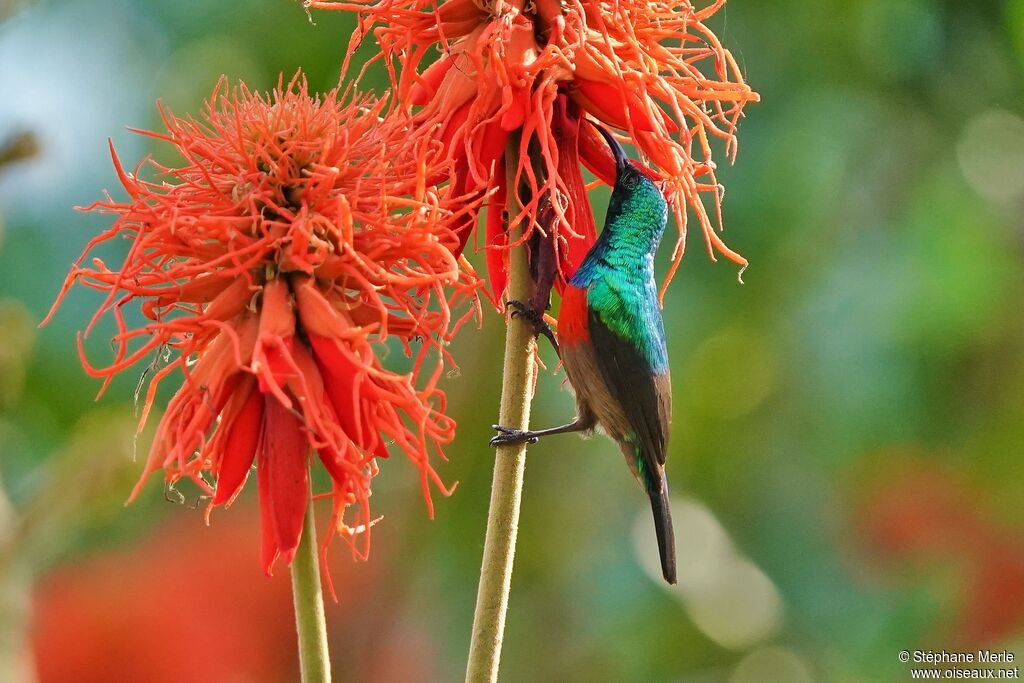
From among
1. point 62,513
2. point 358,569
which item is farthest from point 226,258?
point 358,569

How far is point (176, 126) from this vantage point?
178cm

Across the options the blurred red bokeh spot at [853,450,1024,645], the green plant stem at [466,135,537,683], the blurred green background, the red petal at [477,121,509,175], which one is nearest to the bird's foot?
the green plant stem at [466,135,537,683]

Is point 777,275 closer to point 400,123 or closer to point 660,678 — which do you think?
point 660,678

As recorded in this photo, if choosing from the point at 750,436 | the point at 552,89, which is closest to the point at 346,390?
the point at 552,89

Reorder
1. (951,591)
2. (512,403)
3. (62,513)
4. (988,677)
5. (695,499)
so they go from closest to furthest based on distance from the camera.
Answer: (62,513)
(512,403)
(988,677)
(951,591)
(695,499)

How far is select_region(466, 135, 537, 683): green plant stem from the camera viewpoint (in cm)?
166

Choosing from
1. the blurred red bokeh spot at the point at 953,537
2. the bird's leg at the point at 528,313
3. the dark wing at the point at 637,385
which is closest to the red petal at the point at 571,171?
the bird's leg at the point at 528,313

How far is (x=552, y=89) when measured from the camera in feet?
5.89

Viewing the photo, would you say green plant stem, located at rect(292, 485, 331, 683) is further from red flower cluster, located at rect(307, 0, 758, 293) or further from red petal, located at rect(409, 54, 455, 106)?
red petal, located at rect(409, 54, 455, 106)

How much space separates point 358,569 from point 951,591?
1.97 m

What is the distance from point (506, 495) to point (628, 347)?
2.62 ft

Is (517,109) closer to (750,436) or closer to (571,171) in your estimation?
(571,171)

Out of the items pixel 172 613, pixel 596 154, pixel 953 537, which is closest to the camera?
pixel 596 154

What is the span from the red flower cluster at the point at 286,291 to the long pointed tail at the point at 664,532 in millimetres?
676
